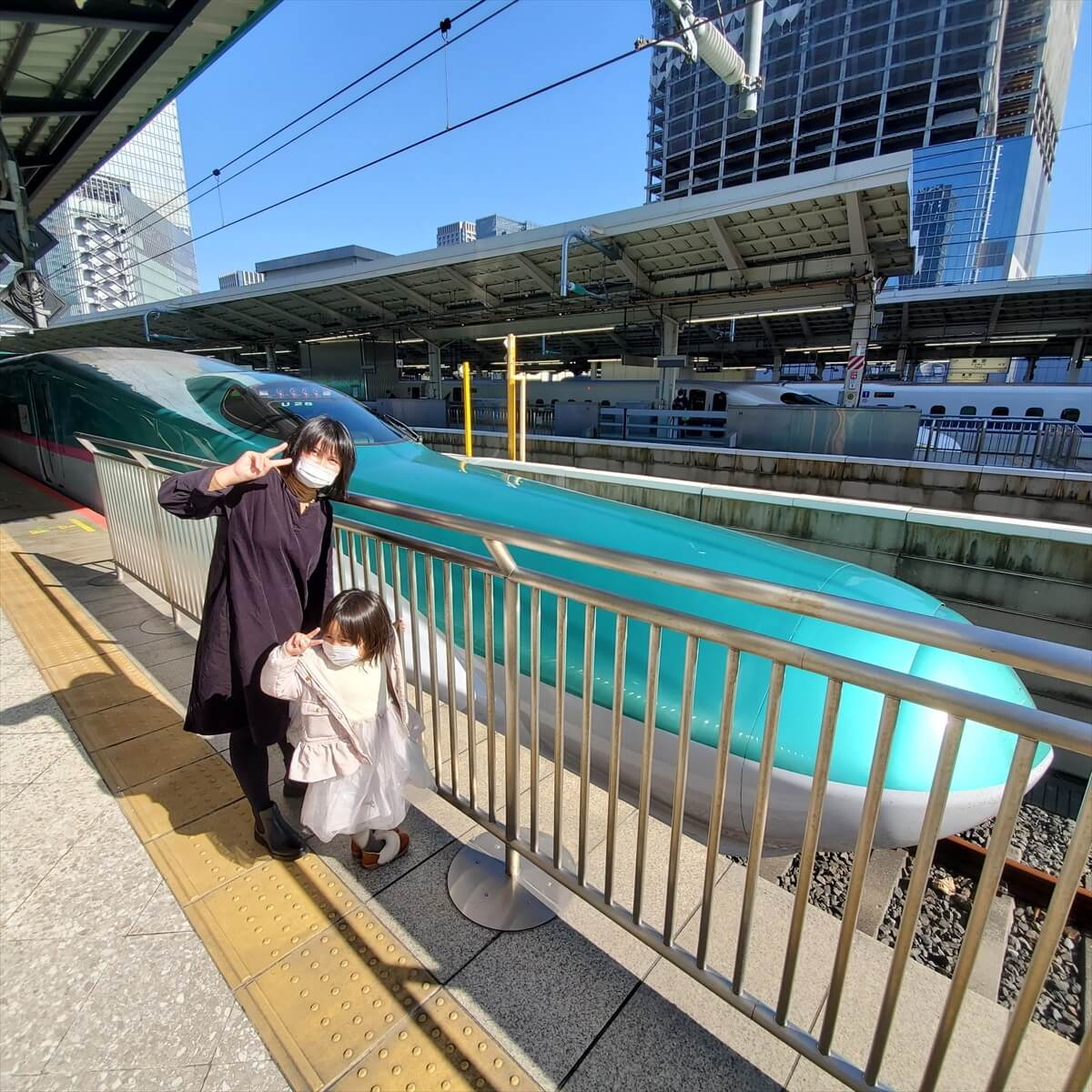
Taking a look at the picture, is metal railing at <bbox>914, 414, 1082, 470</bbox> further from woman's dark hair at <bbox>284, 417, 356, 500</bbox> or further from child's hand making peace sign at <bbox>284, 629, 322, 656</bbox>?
child's hand making peace sign at <bbox>284, 629, 322, 656</bbox>

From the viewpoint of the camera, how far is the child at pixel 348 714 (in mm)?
1721

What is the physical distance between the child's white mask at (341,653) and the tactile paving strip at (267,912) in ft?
2.61

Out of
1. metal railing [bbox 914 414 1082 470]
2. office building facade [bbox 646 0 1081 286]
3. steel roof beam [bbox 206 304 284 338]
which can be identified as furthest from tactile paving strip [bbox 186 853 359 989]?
office building facade [bbox 646 0 1081 286]

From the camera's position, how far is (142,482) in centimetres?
396

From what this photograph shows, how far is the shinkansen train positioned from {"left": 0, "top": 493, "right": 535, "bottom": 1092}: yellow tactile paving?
766 mm

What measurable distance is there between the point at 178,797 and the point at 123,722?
0.77m

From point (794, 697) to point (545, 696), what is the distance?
1.06 metres

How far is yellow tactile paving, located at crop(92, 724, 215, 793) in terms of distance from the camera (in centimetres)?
246

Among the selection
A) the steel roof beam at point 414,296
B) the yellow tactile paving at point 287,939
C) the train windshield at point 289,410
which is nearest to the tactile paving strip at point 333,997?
the yellow tactile paving at point 287,939

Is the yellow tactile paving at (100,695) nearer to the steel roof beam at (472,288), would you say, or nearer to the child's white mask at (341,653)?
the child's white mask at (341,653)

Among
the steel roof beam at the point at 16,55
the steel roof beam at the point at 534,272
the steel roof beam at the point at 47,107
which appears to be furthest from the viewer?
the steel roof beam at the point at 534,272

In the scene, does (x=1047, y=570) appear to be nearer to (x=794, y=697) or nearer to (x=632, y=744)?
(x=794, y=697)

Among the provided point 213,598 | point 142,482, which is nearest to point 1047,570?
point 213,598

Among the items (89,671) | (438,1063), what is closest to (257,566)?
(438,1063)
